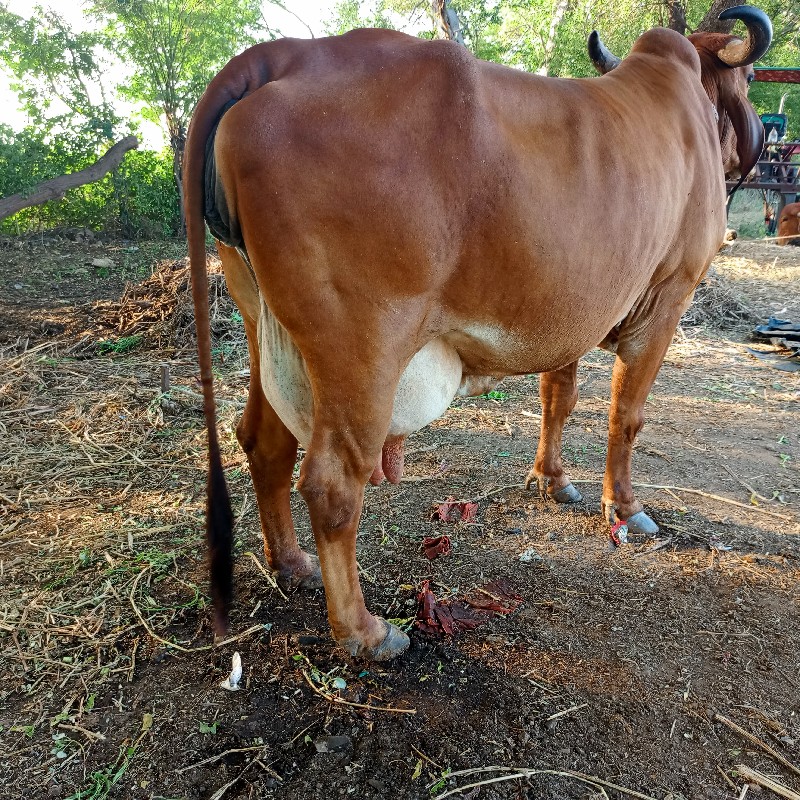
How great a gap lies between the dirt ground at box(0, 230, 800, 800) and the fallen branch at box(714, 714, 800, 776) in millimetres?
15

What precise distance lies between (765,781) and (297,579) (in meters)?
1.85

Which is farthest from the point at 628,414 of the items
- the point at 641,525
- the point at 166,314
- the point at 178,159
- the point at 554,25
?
the point at 554,25

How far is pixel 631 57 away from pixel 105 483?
372 cm

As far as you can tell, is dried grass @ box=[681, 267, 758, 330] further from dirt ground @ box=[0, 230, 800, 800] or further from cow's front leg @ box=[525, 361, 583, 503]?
cow's front leg @ box=[525, 361, 583, 503]

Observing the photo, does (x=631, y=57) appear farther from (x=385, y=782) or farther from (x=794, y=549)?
(x=385, y=782)

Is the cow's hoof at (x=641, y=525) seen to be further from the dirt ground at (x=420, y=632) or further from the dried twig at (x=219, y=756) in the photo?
the dried twig at (x=219, y=756)

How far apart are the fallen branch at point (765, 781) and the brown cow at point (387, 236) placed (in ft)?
3.91

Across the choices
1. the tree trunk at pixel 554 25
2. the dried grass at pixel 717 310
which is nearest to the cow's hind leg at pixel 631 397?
the dried grass at pixel 717 310

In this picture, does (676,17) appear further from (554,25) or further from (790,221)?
(554,25)

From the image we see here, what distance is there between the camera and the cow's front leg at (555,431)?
3.61m

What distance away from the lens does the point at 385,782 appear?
6.39 ft

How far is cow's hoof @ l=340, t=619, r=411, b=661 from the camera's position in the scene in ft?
7.86

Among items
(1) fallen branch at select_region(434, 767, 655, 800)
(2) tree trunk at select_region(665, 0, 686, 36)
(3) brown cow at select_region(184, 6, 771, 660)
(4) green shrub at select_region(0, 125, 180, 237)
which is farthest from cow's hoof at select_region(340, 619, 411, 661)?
(4) green shrub at select_region(0, 125, 180, 237)

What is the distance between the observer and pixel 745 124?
3.55m
